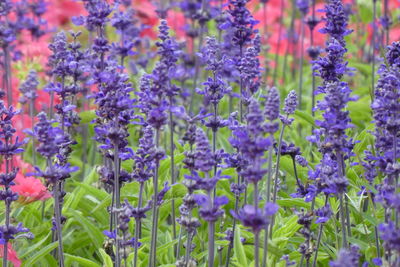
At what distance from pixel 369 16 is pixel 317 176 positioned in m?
4.58

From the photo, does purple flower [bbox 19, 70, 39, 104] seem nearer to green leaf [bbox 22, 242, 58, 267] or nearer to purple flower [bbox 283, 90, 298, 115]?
green leaf [bbox 22, 242, 58, 267]

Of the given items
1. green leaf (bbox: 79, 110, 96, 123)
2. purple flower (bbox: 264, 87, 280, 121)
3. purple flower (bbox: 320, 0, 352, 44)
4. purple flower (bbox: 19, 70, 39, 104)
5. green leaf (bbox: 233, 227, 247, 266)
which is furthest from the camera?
purple flower (bbox: 19, 70, 39, 104)

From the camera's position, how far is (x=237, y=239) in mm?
3393

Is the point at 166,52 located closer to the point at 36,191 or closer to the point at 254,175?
the point at 254,175

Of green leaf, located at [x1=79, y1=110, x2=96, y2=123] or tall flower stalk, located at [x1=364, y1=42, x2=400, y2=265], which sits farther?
green leaf, located at [x1=79, y1=110, x2=96, y2=123]

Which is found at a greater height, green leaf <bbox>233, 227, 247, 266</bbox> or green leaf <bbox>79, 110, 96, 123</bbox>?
green leaf <bbox>79, 110, 96, 123</bbox>

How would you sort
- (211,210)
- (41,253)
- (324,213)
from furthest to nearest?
1. (41,253)
2. (324,213)
3. (211,210)

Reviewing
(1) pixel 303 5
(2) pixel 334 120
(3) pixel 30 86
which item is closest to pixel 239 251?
(2) pixel 334 120

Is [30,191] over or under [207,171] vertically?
under

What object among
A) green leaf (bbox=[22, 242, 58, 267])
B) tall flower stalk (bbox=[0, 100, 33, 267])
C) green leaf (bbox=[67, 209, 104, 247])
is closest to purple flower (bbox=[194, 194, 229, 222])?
tall flower stalk (bbox=[0, 100, 33, 267])

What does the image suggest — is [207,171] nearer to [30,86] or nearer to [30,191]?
[30,191]

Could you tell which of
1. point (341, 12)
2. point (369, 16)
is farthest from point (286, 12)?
point (341, 12)

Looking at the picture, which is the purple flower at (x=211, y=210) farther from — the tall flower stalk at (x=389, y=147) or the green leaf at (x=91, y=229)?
the green leaf at (x=91, y=229)

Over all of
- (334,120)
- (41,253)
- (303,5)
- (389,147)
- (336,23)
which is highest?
(303,5)
